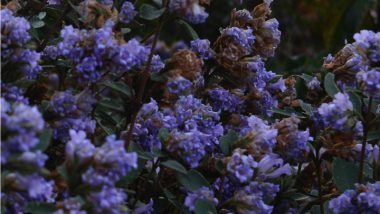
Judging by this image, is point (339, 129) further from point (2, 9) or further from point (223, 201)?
point (2, 9)

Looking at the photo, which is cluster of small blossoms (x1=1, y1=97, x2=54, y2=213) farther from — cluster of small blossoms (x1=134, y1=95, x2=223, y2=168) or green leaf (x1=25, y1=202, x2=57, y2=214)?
cluster of small blossoms (x1=134, y1=95, x2=223, y2=168)

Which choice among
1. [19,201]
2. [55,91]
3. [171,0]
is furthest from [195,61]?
[19,201]

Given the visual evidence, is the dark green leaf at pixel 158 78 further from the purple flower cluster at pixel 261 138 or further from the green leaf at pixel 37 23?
the green leaf at pixel 37 23

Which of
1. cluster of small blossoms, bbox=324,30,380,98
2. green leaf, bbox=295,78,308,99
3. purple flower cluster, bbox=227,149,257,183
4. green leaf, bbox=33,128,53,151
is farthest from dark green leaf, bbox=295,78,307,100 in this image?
green leaf, bbox=33,128,53,151

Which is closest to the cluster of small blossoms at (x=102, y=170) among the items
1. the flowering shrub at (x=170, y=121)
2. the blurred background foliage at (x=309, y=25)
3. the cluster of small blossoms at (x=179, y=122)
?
the flowering shrub at (x=170, y=121)

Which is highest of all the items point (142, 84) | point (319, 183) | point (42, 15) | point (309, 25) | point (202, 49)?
point (309, 25)

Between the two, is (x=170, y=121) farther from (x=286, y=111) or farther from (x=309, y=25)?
(x=309, y=25)

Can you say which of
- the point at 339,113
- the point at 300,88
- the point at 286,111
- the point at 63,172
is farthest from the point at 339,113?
the point at 300,88
